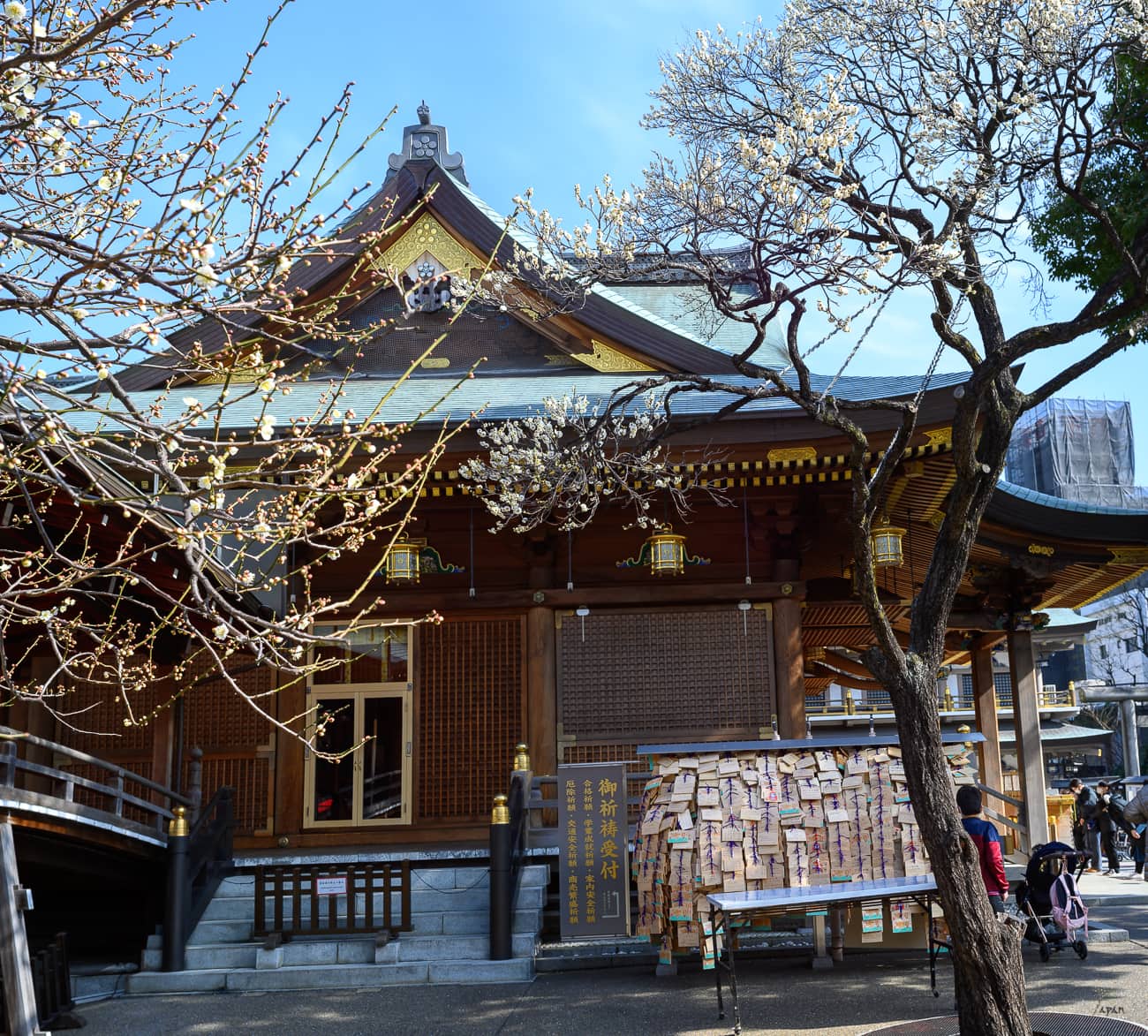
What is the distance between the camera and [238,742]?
11977 mm

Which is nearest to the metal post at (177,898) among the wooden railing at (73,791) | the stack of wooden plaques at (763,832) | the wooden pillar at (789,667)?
the wooden railing at (73,791)

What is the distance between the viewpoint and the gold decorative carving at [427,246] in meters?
13.2

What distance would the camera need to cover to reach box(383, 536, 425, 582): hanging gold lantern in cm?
1152

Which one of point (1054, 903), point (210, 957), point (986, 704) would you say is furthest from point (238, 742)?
point (986, 704)

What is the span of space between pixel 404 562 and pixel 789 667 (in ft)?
13.2

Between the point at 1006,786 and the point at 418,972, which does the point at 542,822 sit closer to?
the point at 418,972

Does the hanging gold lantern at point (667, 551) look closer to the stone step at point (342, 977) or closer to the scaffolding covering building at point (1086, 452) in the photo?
the stone step at point (342, 977)

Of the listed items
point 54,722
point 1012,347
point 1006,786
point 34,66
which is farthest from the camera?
point 1006,786

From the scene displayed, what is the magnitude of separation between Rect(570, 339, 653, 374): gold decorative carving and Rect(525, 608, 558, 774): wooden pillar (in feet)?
9.16

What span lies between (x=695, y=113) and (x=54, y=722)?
8818 mm

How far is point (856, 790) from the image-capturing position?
26.9 feet

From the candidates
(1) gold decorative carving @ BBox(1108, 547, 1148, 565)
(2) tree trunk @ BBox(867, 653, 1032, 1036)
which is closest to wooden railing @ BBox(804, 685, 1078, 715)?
(1) gold decorative carving @ BBox(1108, 547, 1148, 565)

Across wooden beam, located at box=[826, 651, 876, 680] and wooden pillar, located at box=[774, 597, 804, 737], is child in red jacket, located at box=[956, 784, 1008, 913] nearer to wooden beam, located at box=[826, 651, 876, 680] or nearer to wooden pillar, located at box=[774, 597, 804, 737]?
wooden pillar, located at box=[774, 597, 804, 737]

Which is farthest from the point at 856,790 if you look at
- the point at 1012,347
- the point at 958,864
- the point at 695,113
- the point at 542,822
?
the point at 695,113
